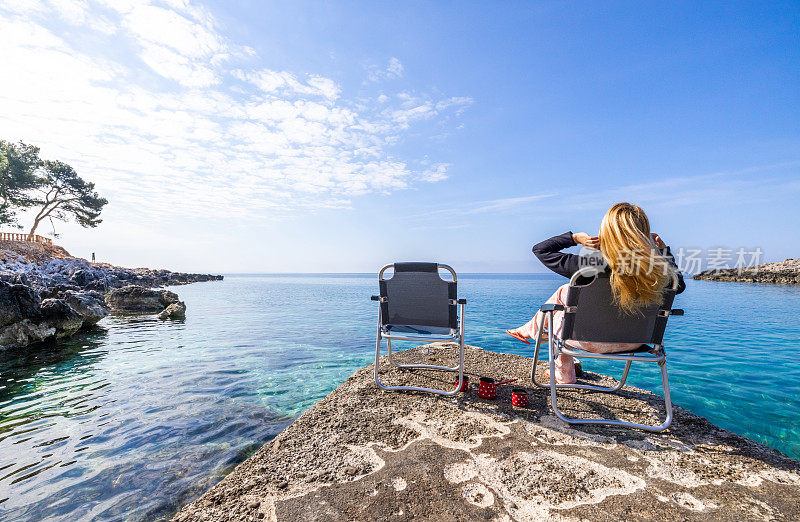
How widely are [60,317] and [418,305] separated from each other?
39.7ft

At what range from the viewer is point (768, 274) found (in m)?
49.3

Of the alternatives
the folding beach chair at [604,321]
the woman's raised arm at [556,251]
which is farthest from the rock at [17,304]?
the folding beach chair at [604,321]

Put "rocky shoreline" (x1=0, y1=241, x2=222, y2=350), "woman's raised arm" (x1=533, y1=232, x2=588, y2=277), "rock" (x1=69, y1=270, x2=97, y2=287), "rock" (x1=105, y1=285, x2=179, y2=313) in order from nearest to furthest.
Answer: "woman's raised arm" (x1=533, y1=232, x2=588, y2=277) → "rocky shoreline" (x1=0, y1=241, x2=222, y2=350) → "rock" (x1=105, y1=285, x2=179, y2=313) → "rock" (x1=69, y1=270, x2=97, y2=287)

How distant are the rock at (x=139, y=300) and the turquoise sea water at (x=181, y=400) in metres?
8.06

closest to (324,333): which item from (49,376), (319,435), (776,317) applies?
(49,376)

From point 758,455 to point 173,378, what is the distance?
8184 mm

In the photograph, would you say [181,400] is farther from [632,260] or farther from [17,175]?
[17,175]

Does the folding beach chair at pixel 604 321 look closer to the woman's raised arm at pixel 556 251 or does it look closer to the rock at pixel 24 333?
the woman's raised arm at pixel 556 251

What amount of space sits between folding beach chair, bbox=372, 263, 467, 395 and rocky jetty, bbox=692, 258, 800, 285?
216 feet

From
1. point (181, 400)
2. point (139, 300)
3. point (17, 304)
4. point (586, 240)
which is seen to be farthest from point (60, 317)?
point (586, 240)

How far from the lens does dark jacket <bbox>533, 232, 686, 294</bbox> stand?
336cm

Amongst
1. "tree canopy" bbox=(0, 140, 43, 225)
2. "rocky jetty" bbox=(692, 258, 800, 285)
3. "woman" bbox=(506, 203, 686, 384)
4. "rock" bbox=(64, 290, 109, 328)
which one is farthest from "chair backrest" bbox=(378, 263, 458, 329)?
"rocky jetty" bbox=(692, 258, 800, 285)

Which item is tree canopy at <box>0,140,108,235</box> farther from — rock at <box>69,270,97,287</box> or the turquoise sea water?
the turquoise sea water

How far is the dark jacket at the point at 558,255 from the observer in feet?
11.0
